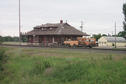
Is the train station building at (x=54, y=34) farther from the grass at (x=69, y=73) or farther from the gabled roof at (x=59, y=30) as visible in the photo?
the grass at (x=69, y=73)

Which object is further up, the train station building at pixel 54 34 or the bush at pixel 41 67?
the train station building at pixel 54 34

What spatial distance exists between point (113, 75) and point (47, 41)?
138ft

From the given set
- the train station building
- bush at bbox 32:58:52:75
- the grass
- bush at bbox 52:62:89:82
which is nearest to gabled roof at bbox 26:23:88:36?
the train station building

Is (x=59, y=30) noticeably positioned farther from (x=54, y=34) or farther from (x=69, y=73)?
(x=69, y=73)

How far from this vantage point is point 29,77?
1323 centimetres

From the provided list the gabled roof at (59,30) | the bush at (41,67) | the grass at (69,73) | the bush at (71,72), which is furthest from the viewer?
the gabled roof at (59,30)

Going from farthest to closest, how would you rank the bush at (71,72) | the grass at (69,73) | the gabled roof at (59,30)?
the gabled roof at (59,30)
the bush at (71,72)
the grass at (69,73)

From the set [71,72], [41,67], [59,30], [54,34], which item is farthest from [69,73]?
[59,30]

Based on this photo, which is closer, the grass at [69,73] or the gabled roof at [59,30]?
the grass at [69,73]

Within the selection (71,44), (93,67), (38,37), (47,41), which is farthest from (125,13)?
(93,67)

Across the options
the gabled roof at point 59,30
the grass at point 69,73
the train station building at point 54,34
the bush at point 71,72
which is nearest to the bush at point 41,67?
the grass at point 69,73

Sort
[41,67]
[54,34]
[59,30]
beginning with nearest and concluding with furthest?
1. [41,67]
2. [54,34]
3. [59,30]

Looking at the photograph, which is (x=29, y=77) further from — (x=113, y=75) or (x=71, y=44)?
(x=71, y=44)

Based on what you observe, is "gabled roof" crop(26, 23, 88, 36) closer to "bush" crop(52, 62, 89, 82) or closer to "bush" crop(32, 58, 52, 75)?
"bush" crop(32, 58, 52, 75)
